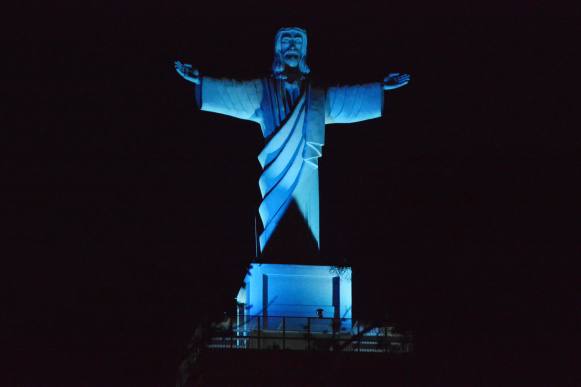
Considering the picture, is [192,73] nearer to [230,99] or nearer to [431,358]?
[230,99]

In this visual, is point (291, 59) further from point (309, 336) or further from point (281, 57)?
point (309, 336)

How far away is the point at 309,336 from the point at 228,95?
5.72 meters

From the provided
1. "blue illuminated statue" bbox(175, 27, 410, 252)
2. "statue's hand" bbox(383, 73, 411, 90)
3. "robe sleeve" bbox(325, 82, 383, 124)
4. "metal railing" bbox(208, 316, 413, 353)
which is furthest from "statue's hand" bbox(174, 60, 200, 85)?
"metal railing" bbox(208, 316, 413, 353)

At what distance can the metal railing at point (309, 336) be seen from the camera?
14633 mm

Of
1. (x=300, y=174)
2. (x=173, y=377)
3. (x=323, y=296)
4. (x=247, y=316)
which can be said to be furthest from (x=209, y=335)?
(x=300, y=174)

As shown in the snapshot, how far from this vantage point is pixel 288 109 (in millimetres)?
18234

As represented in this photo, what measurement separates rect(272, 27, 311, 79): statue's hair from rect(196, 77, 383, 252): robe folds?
7.5 inches

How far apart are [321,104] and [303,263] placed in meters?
3.26

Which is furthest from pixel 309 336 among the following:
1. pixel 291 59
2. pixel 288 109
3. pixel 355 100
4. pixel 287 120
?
pixel 291 59

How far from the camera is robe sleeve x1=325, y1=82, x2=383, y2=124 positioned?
60.3 ft

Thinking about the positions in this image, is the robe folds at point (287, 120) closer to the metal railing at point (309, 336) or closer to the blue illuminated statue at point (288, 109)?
the blue illuminated statue at point (288, 109)

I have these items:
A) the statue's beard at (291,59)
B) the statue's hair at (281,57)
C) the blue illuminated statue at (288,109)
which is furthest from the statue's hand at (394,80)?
the statue's beard at (291,59)

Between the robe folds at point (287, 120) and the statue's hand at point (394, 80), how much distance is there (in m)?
0.16

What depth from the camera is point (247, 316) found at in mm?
16734
